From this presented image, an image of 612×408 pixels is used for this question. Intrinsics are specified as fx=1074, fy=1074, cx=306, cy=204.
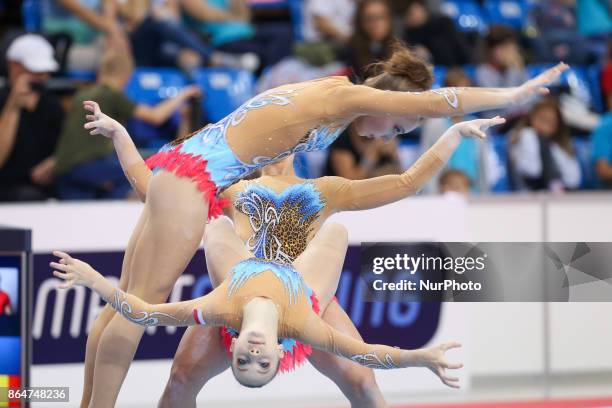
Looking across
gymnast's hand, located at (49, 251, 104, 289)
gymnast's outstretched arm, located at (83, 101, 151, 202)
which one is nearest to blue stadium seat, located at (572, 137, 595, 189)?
gymnast's outstretched arm, located at (83, 101, 151, 202)

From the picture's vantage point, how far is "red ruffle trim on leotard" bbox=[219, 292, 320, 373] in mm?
3904

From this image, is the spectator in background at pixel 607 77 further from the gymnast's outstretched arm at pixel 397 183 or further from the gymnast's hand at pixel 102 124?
the gymnast's hand at pixel 102 124

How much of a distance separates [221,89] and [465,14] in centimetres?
251

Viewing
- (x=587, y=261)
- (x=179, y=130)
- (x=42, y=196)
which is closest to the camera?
(x=587, y=261)

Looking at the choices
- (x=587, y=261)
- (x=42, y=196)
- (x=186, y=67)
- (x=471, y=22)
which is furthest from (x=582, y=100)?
(x=42, y=196)

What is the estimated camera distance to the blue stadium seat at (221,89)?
24.7ft

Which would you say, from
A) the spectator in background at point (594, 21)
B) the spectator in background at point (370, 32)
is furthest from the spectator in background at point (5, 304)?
the spectator in background at point (594, 21)

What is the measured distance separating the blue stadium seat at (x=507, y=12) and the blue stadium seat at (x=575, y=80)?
615mm

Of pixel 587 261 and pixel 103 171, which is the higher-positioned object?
pixel 103 171

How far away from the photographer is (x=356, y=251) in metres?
6.00

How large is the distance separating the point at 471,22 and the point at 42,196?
416 centimetres

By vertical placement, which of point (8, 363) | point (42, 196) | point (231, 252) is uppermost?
point (42, 196)

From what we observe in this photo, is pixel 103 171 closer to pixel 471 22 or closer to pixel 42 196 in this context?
pixel 42 196

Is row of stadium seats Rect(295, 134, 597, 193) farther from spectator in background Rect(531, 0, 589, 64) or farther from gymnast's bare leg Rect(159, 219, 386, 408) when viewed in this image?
gymnast's bare leg Rect(159, 219, 386, 408)
